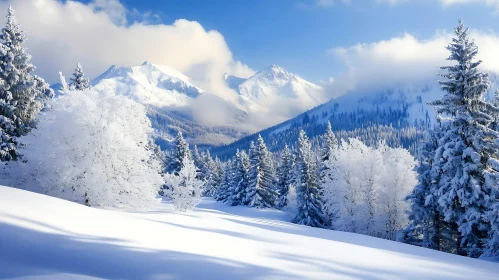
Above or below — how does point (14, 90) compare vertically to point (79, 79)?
below

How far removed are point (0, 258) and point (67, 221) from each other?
3378 millimetres

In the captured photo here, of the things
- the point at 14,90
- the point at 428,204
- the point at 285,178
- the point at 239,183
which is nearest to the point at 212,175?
the point at 239,183

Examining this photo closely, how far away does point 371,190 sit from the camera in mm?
35844

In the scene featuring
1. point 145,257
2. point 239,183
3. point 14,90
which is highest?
point 14,90

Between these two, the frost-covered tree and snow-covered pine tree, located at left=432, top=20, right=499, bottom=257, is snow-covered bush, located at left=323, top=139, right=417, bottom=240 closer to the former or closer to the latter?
snow-covered pine tree, located at left=432, top=20, right=499, bottom=257

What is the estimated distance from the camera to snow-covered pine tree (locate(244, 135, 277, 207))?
180 ft

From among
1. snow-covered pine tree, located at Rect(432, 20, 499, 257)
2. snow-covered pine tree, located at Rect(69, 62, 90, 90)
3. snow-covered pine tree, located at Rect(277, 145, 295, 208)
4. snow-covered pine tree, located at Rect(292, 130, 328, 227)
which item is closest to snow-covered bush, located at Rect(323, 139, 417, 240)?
snow-covered pine tree, located at Rect(292, 130, 328, 227)

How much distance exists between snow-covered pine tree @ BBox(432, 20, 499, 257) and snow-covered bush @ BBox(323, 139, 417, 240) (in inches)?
522

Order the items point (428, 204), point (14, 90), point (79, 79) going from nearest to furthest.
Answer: point (14, 90) → point (428, 204) → point (79, 79)

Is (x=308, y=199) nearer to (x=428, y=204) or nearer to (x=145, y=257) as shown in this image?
(x=428, y=204)

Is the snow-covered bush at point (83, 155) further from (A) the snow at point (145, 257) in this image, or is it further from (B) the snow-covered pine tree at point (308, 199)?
(B) the snow-covered pine tree at point (308, 199)

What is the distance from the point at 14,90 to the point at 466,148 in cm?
3164

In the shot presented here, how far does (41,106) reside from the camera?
Answer: 85.0 feet

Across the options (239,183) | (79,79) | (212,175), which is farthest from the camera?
(212,175)
